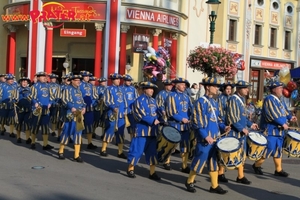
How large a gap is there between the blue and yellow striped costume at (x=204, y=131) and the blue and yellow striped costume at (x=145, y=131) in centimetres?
129

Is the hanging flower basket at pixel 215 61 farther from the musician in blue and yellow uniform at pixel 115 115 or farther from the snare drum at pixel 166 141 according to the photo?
the snare drum at pixel 166 141

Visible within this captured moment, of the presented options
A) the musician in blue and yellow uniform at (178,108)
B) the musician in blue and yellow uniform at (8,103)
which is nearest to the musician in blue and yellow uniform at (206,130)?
the musician in blue and yellow uniform at (178,108)

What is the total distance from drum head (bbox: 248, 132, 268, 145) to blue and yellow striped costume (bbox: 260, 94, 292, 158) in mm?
301

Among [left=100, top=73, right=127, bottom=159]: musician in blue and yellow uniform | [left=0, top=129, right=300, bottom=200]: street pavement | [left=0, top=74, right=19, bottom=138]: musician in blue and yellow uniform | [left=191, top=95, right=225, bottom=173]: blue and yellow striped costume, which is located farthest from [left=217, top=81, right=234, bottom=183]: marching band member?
[left=0, top=74, right=19, bottom=138]: musician in blue and yellow uniform

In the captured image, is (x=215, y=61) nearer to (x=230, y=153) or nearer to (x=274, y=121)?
(x=274, y=121)

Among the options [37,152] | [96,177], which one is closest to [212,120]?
[96,177]

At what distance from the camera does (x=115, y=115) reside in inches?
485

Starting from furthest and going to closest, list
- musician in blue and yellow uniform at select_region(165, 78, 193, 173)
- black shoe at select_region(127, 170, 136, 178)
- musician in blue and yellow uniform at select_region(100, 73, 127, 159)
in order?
musician in blue and yellow uniform at select_region(100, 73, 127, 159), musician in blue and yellow uniform at select_region(165, 78, 193, 173), black shoe at select_region(127, 170, 136, 178)

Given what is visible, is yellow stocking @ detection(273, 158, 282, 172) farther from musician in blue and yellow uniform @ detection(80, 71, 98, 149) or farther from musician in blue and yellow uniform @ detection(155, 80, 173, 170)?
musician in blue and yellow uniform @ detection(80, 71, 98, 149)

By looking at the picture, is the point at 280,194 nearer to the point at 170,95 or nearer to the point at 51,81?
the point at 170,95

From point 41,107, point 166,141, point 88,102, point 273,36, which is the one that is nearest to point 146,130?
point 166,141

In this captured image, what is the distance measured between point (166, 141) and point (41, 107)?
15.7 ft

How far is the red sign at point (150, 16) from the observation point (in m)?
27.4

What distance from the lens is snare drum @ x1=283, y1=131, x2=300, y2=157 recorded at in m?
9.92
